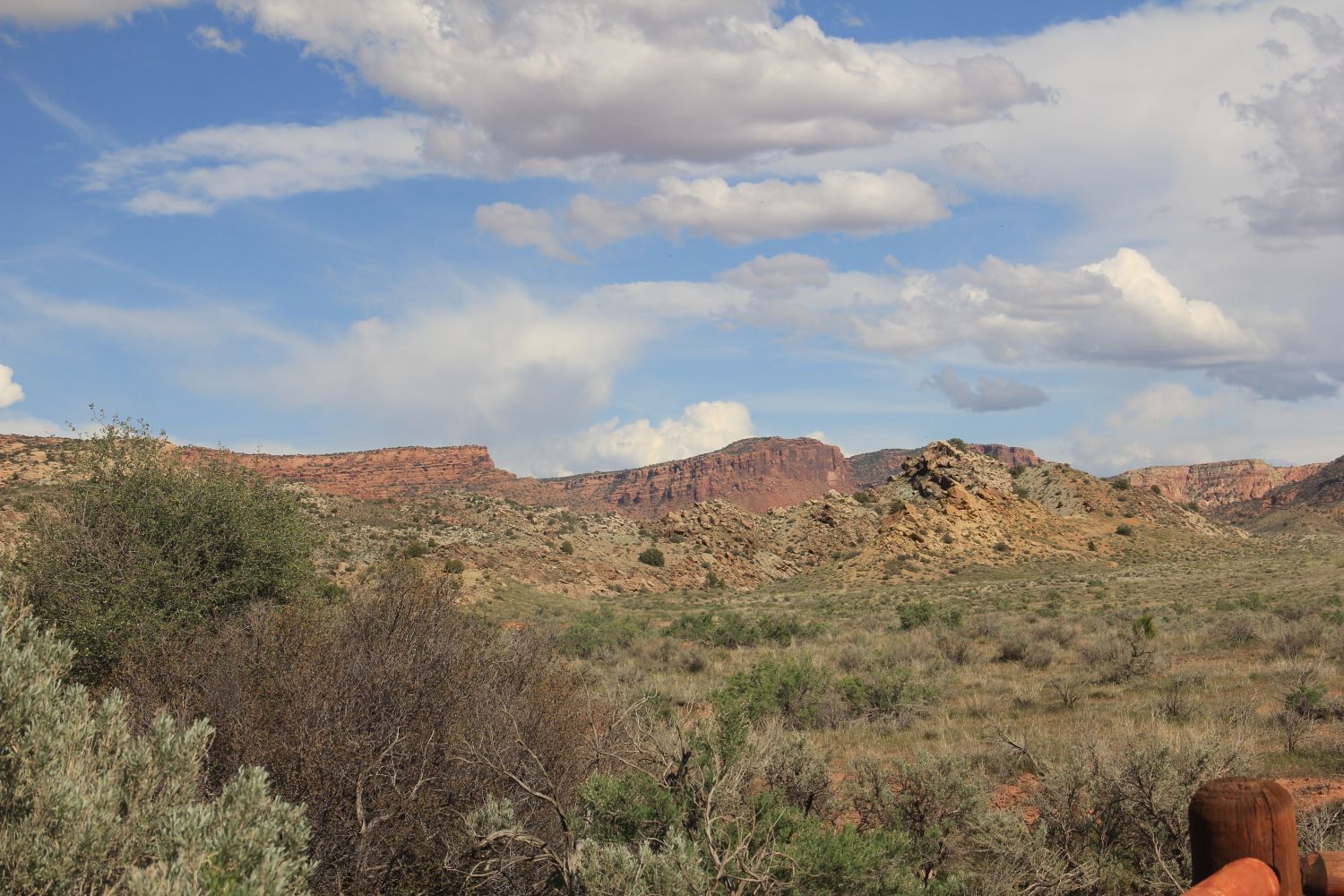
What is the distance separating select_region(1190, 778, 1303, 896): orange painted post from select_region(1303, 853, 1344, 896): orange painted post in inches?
10.9

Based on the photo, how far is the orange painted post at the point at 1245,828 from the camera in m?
3.20

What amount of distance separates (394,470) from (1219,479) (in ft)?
476

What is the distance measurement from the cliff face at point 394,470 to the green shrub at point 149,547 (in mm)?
98152

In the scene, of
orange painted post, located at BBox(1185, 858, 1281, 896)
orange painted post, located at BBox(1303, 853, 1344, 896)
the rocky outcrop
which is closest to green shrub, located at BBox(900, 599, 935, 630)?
orange painted post, located at BBox(1303, 853, 1344, 896)

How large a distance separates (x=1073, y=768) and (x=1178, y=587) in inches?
1336

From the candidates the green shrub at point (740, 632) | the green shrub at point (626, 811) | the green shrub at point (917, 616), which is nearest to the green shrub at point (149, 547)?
the green shrub at point (626, 811)

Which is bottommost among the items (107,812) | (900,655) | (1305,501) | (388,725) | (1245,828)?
(900,655)

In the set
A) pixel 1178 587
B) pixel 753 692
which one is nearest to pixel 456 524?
pixel 1178 587

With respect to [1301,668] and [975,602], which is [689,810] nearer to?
[1301,668]

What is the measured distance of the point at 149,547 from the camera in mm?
15812

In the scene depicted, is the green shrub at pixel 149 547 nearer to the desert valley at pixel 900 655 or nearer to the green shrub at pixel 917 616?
the desert valley at pixel 900 655

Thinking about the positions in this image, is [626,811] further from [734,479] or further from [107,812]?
[734,479]

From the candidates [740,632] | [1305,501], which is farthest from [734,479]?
[740,632]

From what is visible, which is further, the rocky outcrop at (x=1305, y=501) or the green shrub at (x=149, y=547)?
the rocky outcrop at (x=1305, y=501)
